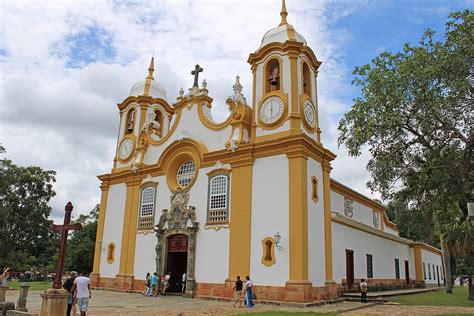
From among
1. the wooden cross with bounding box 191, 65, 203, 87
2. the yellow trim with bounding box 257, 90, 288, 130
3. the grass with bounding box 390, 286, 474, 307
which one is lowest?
the grass with bounding box 390, 286, 474, 307

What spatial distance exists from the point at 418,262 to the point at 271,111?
20.6m

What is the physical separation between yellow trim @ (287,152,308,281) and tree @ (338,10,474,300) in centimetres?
203

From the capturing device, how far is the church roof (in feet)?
65.1

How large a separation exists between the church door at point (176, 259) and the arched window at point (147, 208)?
1.90 metres

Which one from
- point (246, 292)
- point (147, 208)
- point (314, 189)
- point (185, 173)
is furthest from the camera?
point (147, 208)

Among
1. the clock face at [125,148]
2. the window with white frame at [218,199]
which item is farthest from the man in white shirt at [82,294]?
the clock face at [125,148]

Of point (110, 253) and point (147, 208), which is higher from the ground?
point (147, 208)

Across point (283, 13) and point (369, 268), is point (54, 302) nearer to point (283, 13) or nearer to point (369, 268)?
point (283, 13)

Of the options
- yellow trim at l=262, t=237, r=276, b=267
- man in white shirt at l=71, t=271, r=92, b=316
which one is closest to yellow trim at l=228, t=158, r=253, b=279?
yellow trim at l=262, t=237, r=276, b=267

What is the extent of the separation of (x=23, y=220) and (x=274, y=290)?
103ft

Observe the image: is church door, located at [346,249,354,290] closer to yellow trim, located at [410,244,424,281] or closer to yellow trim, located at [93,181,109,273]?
yellow trim, located at [410,244,424,281]

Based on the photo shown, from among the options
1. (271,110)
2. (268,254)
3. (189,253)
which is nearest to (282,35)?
(271,110)

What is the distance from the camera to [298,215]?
1630 centimetres

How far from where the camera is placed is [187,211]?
2012 cm
